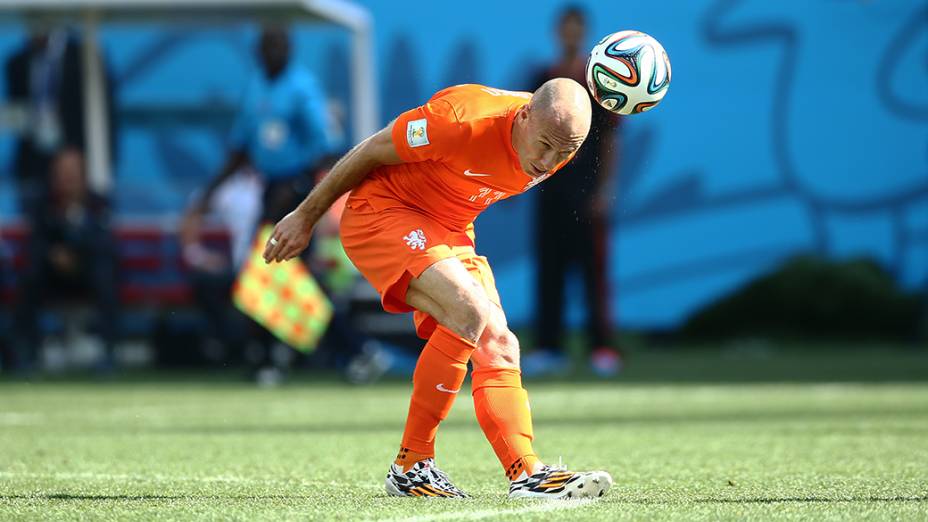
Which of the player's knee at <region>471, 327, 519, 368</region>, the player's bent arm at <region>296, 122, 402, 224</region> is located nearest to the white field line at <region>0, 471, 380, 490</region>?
the player's knee at <region>471, 327, 519, 368</region>

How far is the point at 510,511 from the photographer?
16.5ft

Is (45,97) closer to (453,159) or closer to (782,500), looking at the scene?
(453,159)

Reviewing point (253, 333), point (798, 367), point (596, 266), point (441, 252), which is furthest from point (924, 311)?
point (441, 252)

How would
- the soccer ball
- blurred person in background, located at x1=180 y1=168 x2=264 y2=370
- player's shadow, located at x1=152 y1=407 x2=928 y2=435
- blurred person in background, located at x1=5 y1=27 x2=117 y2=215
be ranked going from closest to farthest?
the soccer ball, player's shadow, located at x1=152 y1=407 x2=928 y2=435, blurred person in background, located at x1=180 y1=168 x2=264 y2=370, blurred person in background, located at x1=5 y1=27 x2=117 y2=215

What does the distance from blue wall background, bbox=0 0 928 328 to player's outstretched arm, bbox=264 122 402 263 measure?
440 inches

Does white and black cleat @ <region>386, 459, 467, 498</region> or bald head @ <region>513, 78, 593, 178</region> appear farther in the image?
white and black cleat @ <region>386, 459, 467, 498</region>

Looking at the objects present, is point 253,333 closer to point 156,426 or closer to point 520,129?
point 156,426

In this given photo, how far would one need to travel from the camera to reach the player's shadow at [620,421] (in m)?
8.50

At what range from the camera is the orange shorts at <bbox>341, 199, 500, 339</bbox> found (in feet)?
18.3

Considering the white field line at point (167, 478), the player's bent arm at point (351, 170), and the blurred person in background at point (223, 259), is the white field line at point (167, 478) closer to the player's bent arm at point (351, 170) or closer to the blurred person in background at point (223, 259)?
the player's bent arm at point (351, 170)

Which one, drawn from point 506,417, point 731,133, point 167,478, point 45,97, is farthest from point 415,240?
point 731,133

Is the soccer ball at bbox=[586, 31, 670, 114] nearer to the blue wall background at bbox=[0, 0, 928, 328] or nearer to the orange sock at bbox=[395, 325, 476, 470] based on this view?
the orange sock at bbox=[395, 325, 476, 470]

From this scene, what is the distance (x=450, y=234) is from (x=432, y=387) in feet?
1.95

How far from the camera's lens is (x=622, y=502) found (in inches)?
209
